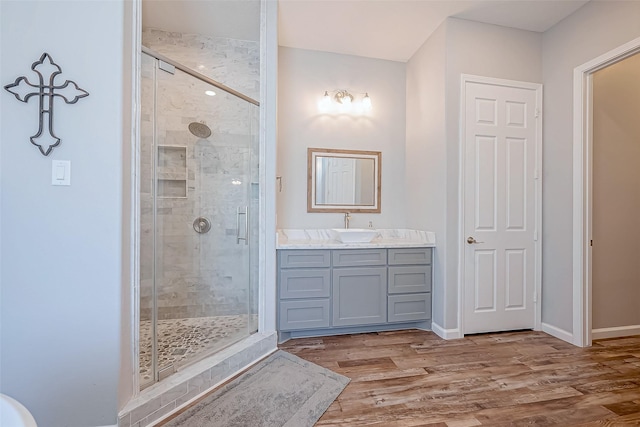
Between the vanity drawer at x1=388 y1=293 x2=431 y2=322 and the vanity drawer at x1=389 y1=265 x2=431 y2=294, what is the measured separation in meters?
0.06

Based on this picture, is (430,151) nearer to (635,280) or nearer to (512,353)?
(512,353)

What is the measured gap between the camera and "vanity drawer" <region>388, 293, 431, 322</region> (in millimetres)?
2674

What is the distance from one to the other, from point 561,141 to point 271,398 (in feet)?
10.3

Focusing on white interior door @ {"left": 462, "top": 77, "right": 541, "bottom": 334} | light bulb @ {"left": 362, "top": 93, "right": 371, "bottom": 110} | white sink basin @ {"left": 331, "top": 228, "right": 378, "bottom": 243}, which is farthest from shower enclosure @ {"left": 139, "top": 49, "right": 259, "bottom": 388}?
white interior door @ {"left": 462, "top": 77, "right": 541, "bottom": 334}

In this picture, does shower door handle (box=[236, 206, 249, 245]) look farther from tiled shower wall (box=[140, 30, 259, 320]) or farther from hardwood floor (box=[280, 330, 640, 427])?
hardwood floor (box=[280, 330, 640, 427])

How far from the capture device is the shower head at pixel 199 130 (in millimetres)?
2198

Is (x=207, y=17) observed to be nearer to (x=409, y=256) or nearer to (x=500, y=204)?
(x=409, y=256)

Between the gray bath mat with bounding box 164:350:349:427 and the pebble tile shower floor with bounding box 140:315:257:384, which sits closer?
the gray bath mat with bounding box 164:350:349:427

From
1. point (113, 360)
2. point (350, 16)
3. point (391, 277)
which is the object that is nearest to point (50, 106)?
point (113, 360)

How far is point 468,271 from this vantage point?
2.61 metres

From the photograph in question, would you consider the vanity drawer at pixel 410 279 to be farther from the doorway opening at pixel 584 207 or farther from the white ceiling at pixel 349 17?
the white ceiling at pixel 349 17

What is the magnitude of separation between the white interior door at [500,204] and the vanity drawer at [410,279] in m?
0.34

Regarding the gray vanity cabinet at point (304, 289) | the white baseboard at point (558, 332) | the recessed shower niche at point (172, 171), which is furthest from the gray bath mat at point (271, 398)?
the white baseboard at point (558, 332)

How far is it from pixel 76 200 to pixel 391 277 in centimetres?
235
